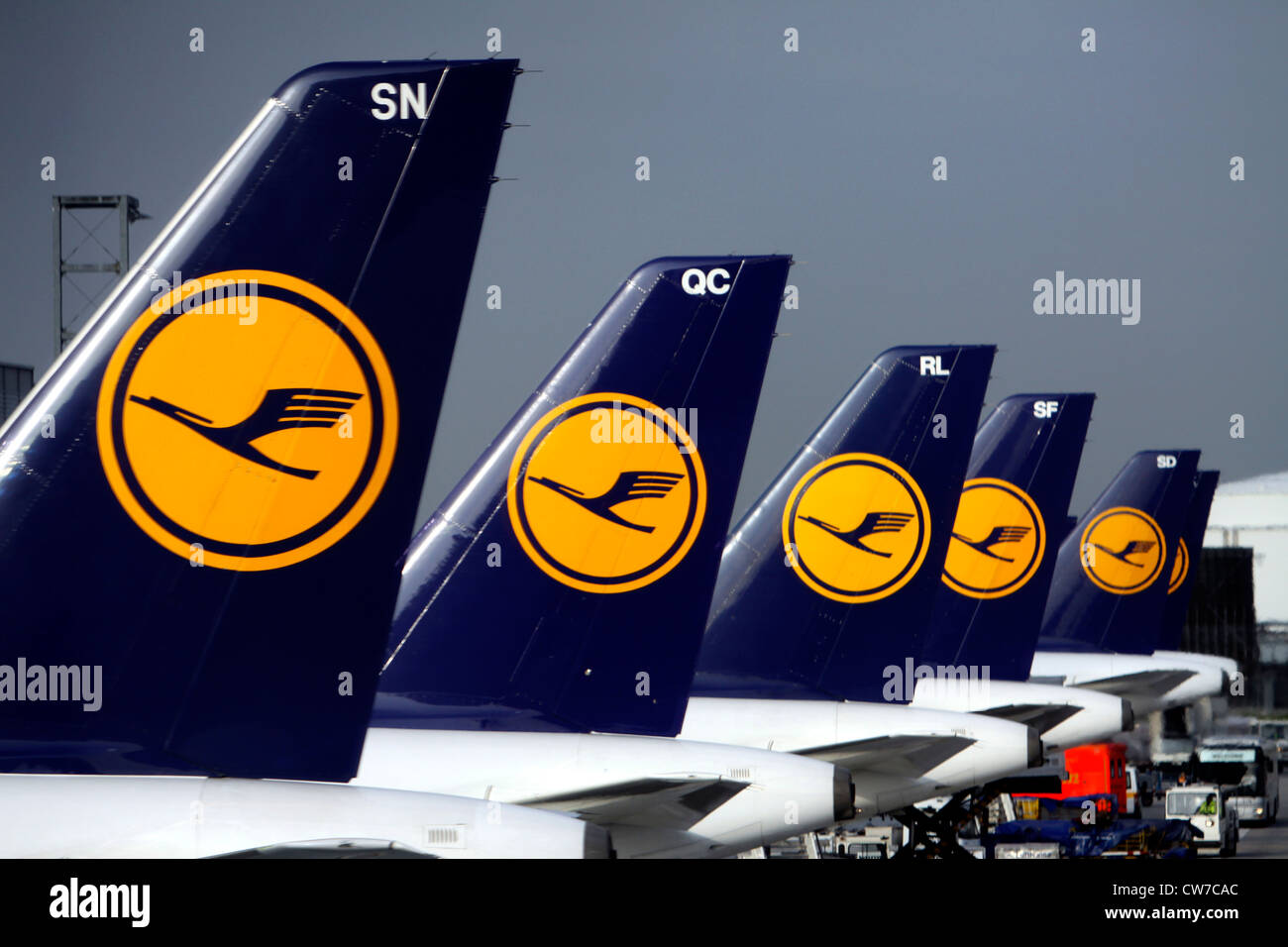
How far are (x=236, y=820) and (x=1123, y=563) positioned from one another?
38.7 m

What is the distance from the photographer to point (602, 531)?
42.8ft

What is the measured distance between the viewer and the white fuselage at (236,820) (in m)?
6.77

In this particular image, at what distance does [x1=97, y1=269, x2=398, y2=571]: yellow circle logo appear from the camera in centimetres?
752

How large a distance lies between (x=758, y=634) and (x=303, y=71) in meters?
11.3

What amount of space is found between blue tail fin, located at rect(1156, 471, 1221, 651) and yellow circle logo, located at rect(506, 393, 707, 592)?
41.7 m

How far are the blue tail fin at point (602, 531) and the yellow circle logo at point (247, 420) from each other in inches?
167

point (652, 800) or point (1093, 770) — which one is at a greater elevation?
point (652, 800)
